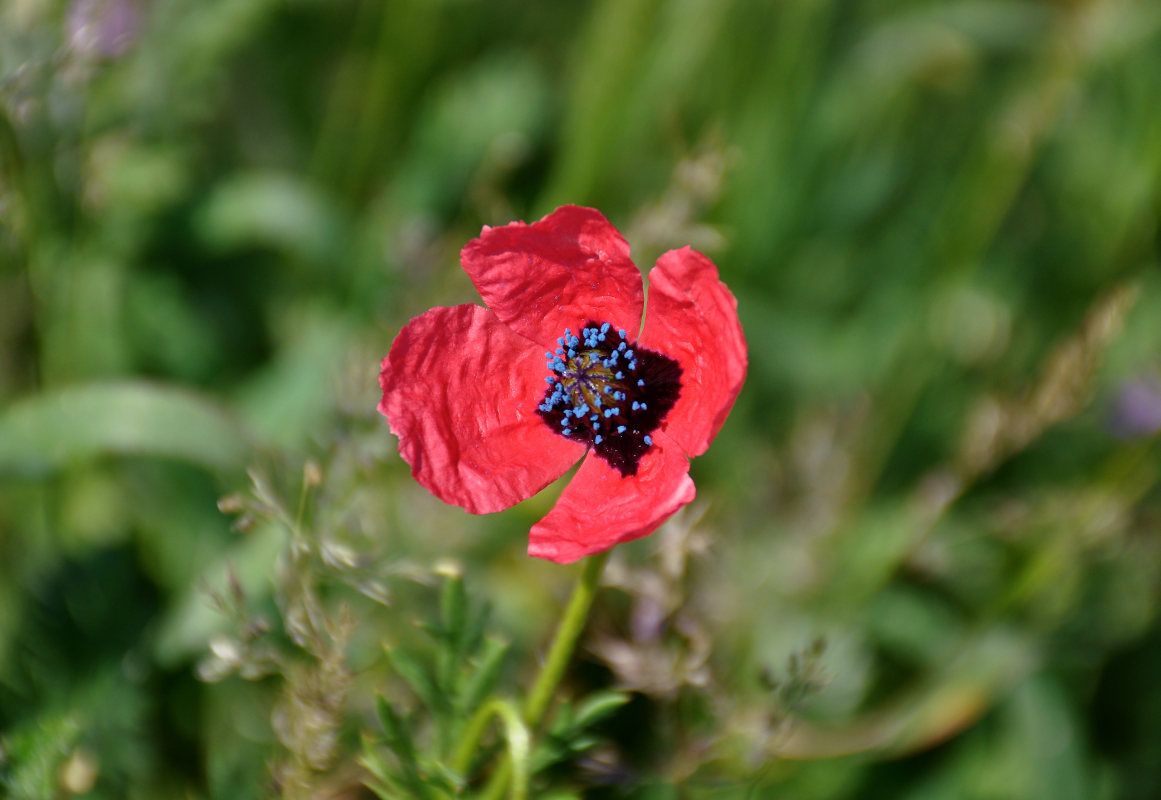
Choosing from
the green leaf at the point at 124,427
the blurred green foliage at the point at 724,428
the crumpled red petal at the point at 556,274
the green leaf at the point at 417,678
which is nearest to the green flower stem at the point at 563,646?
the green leaf at the point at 417,678

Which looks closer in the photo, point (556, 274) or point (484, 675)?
point (484, 675)

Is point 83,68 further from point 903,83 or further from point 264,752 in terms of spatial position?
point 903,83

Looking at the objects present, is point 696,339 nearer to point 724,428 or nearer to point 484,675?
point 484,675

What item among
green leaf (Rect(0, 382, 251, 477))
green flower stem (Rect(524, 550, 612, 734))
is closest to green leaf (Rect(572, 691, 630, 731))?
green flower stem (Rect(524, 550, 612, 734))

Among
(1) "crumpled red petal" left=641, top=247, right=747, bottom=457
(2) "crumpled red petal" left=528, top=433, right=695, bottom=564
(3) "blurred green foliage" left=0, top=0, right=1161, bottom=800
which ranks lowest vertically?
(3) "blurred green foliage" left=0, top=0, right=1161, bottom=800

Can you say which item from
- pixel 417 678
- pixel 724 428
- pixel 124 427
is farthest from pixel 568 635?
pixel 724 428

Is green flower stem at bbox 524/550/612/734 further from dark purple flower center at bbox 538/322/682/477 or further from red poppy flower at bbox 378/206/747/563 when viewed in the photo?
dark purple flower center at bbox 538/322/682/477
